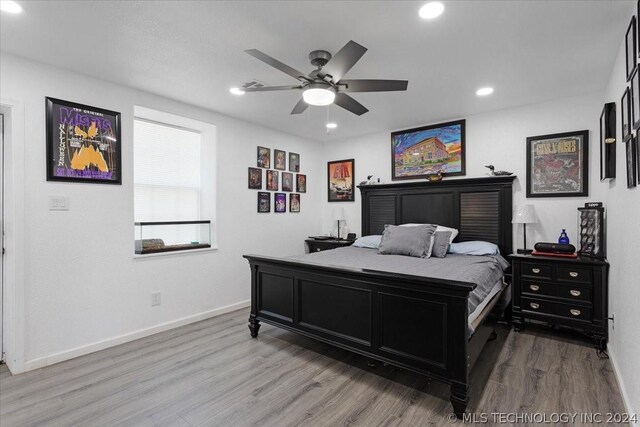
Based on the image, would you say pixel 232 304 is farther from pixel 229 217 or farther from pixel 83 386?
pixel 83 386

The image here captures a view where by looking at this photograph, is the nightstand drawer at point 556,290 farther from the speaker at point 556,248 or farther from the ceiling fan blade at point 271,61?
the ceiling fan blade at point 271,61

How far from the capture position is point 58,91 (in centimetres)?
273

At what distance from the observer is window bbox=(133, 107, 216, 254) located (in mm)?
3463

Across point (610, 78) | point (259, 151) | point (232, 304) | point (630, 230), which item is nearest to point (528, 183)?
point (610, 78)

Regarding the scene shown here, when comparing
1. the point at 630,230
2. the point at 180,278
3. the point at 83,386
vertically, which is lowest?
the point at 83,386

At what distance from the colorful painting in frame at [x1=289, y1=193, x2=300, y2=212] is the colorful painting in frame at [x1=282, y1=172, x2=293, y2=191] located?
0.13 metres

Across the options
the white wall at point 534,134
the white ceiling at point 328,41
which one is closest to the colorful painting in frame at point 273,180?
the white ceiling at point 328,41

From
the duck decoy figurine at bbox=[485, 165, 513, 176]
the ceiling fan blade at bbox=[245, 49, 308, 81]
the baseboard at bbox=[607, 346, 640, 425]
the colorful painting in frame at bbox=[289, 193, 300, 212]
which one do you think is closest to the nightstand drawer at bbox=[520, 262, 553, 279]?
the baseboard at bbox=[607, 346, 640, 425]

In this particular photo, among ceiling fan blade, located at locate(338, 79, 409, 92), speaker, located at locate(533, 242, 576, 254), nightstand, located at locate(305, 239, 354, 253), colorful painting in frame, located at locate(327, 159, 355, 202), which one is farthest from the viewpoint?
colorful painting in frame, located at locate(327, 159, 355, 202)

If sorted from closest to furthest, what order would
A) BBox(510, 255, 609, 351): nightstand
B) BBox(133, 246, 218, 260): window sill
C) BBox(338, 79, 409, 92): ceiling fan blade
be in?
1. BBox(338, 79, 409, 92): ceiling fan blade
2. BBox(510, 255, 609, 351): nightstand
3. BBox(133, 246, 218, 260): window sill

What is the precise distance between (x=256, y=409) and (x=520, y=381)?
6.36ft

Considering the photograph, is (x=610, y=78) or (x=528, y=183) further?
(x=528, y=183)

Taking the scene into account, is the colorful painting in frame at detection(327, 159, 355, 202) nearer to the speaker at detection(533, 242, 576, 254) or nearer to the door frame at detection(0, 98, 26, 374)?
the speaker at detection(533, 242, 576, 254)

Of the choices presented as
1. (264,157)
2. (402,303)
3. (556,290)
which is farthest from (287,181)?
(556,290)
